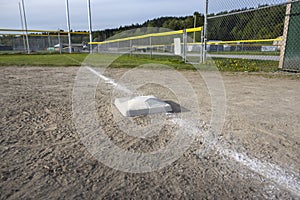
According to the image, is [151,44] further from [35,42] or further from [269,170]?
[35,42]

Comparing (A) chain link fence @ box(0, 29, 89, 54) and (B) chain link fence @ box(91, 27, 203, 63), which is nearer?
(B) chain link fence @ box(91, 27, 203, 63)

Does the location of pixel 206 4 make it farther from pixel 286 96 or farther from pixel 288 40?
pixel 286 96

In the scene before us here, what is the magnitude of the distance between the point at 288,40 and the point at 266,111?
4.66m

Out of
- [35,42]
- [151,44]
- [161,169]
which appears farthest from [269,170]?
[35,42]

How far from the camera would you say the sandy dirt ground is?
1074 millimetres

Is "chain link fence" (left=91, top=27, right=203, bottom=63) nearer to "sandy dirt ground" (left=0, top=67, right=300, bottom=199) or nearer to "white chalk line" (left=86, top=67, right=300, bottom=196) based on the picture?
"sandy dirt ground" (left=0, top=67, right=300, bottom=199)

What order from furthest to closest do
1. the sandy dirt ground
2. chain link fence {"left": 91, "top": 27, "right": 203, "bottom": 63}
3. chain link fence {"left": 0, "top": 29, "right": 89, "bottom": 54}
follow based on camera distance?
chain link fence {"left": 0, "top": 29, "right": 89, "bottom": 54} < chain link fence {"left": 91, "top": 27, "right": 203, "bottom": 63} < the sandy dirt ground

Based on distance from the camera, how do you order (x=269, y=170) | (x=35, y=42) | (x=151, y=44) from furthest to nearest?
1. (x=35, y=42)
2. (x=151, y=44)
3. (x=269, y=170)

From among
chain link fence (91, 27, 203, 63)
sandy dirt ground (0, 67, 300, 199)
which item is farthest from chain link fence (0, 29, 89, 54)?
sandy dirt ground (0, 67, 300, 199)

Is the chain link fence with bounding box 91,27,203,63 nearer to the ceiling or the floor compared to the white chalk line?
nearer to the ceiling

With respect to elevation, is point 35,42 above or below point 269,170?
above

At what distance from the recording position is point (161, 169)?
4.21 ft

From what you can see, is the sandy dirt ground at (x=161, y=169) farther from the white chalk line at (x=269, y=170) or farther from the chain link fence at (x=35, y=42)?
the chain link fence at (x=35, y=42)

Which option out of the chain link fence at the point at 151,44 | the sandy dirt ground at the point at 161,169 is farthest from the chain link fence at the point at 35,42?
the sandy dirt ground at the point at 161,169
